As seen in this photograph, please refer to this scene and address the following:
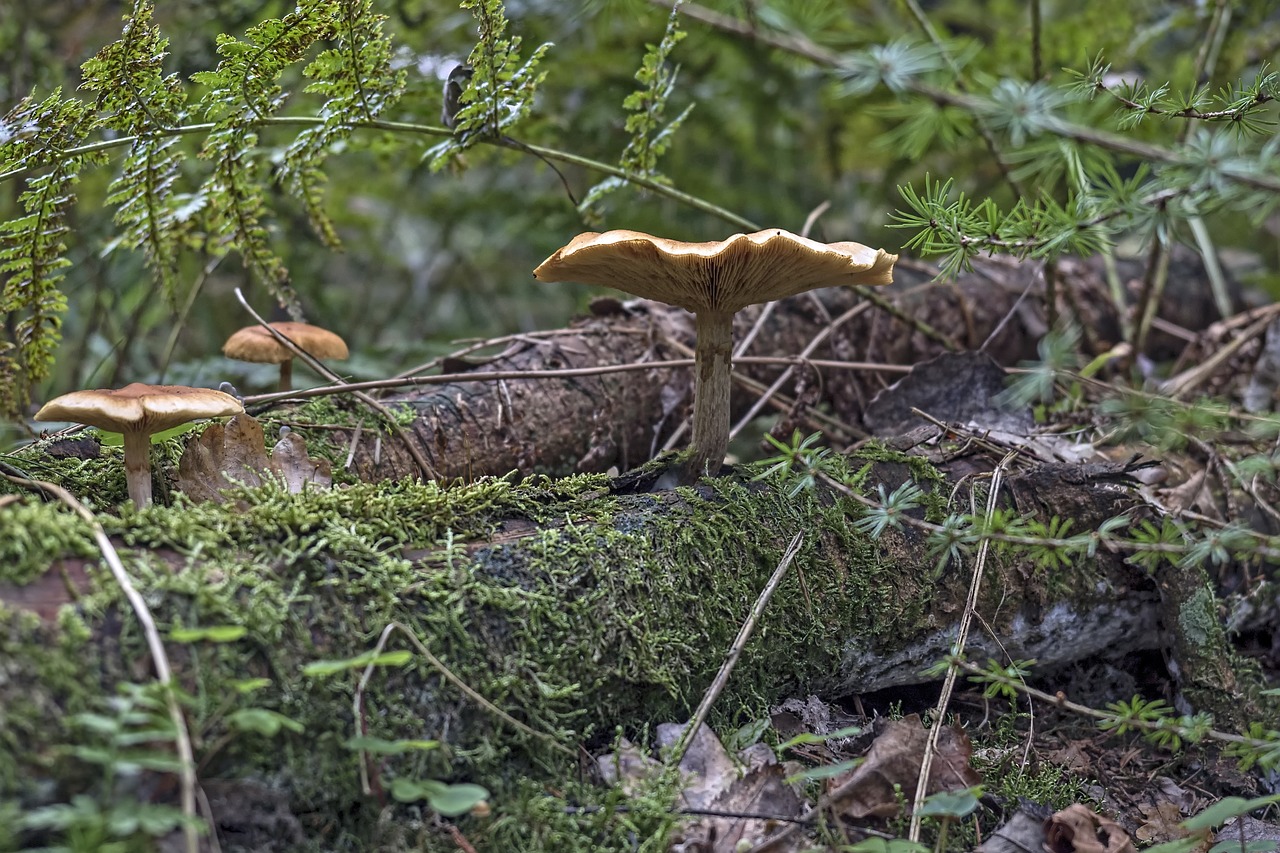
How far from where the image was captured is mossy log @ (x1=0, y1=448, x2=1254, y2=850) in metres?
1.53

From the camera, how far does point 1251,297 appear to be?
5.48 m

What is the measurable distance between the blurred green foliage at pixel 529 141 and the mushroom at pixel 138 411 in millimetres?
1014

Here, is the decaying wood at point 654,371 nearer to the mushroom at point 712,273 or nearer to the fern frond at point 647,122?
the fern frond at point 647,122

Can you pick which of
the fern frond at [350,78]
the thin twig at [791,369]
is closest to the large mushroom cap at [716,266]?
the thin twig at [791,369]

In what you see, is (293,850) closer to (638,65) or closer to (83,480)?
(83,480)

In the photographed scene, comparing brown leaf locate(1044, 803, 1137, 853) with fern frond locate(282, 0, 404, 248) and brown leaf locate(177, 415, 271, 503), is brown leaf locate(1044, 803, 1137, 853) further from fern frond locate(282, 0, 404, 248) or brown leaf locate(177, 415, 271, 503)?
fern frond locate(282, 0, 404, 248)

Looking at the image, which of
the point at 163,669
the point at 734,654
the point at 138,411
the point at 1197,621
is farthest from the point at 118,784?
the point at 1197,621

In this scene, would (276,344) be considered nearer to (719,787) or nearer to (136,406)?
(136,406)

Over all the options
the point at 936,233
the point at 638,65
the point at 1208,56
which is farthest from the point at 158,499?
the point at 1208,56

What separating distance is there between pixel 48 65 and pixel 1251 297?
730 cm

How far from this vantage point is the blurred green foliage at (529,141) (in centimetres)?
353

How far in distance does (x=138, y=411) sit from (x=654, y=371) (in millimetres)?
2178

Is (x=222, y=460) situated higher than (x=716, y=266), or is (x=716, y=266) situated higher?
(x=716, y=266)

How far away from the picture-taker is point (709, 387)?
→ 8.46 feet
